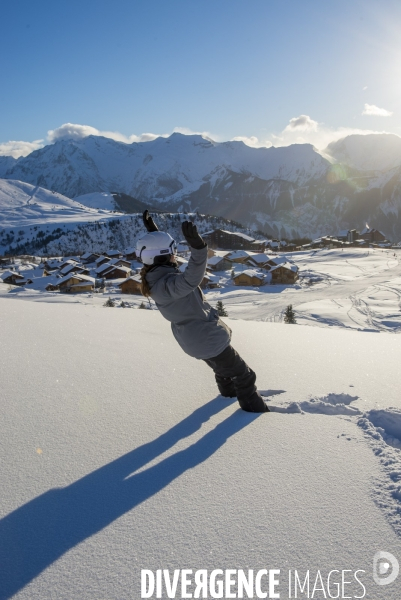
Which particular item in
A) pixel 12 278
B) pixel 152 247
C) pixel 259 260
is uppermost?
pixel 152 247

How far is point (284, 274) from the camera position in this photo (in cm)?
5119

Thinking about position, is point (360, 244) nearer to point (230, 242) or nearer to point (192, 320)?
point (230, 242)

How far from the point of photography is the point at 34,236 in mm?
128500

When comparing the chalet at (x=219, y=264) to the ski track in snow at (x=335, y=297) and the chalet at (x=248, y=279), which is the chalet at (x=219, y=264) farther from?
the chalet at (x=248, y=279)

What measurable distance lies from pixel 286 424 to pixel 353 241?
109 metres

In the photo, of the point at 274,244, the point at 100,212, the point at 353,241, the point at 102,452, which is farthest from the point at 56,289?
the point at 100,212

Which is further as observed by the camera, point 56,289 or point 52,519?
point 56,289

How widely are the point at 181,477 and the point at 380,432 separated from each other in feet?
4.68

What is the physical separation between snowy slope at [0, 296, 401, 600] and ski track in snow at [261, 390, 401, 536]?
0.4 inches

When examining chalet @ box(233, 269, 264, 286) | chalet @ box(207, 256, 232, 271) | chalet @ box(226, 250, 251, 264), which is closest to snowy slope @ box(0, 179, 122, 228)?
chalet @ box(226, 250, 251, 264)

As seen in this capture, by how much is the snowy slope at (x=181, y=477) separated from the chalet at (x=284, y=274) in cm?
4822

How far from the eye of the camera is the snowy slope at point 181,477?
1.47 metres

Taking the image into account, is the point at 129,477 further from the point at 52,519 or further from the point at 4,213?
the point at 4,213

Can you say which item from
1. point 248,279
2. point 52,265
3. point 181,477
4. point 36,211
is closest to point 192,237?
point 181,477
